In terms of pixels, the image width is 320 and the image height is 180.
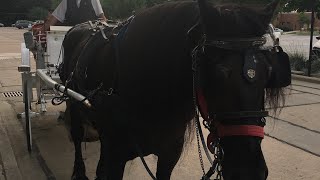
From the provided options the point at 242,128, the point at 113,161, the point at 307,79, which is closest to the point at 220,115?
the point at 242,128

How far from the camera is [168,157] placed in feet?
10.6

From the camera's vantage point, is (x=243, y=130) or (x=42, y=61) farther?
(x=42, y=61)

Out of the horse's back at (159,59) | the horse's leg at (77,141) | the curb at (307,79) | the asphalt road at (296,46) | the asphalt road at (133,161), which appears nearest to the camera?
the horse's back at (159,59)

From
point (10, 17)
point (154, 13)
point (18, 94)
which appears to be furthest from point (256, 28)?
point (10, 17)

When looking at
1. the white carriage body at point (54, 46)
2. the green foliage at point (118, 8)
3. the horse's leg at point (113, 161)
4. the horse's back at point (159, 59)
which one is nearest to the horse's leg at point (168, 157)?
the horse's leg at point (113, 161)

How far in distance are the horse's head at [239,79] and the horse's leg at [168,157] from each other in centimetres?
104

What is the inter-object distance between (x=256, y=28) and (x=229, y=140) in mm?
569

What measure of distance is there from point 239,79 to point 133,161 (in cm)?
356

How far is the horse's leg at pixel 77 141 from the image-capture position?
4625 millimetres

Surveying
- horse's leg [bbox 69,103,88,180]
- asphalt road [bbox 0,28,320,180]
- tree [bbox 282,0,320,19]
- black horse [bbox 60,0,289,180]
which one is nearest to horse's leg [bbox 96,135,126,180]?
black horse [bbox 60,0,289,180]

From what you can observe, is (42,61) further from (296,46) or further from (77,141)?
(296,46)

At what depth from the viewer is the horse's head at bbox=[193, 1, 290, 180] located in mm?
1928

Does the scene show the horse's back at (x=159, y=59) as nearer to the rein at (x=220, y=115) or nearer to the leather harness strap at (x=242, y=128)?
the rein at (x=220, y=115)

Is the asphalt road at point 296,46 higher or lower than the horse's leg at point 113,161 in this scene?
lower
